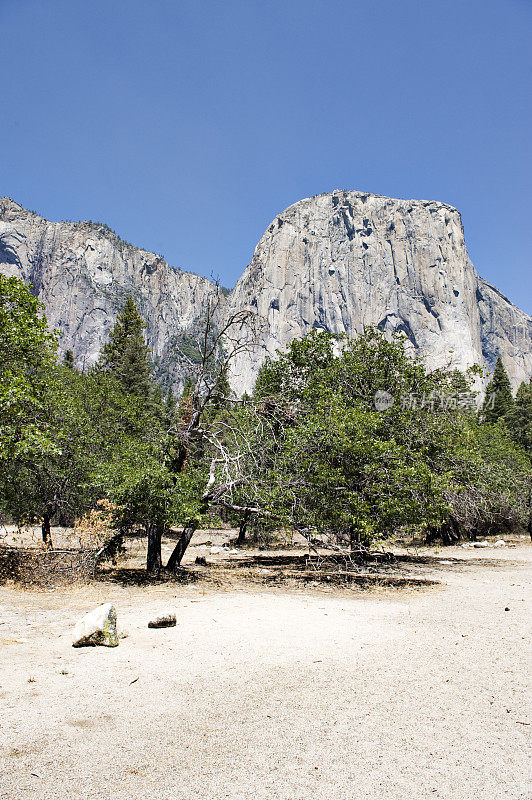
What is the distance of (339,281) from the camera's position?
146 meters

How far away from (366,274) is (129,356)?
→ 118143 mm

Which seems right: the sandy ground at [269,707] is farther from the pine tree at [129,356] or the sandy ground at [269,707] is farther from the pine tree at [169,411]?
the pine tree at [129,356]

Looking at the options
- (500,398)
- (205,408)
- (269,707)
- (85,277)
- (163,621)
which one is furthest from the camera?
(85,277)

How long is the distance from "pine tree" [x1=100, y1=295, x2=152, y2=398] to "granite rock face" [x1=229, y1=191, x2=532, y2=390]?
9011cm

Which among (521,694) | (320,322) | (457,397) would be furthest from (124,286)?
(521,694)

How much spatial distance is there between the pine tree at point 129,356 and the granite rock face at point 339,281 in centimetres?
8933

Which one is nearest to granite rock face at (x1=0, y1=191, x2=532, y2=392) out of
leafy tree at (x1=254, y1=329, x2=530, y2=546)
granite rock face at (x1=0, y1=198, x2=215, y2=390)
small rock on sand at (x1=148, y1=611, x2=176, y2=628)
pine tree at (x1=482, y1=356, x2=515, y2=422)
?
granite rock face at (x1=0, y1=198, x2=215, y2=390)

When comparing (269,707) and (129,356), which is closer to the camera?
(269,707)

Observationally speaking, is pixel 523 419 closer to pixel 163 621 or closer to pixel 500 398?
pixel 500 398

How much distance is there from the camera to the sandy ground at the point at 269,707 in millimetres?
3148

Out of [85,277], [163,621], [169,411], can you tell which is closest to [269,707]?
[163,621]

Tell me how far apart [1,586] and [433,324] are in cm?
14067

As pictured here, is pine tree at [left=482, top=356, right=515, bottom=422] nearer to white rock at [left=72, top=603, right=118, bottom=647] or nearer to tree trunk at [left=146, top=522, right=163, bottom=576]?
tree trunk at [left=146, top=522, right=163, bottom=576]

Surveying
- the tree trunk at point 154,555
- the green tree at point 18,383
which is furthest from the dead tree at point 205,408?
the green tree at point 18,383
